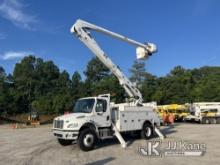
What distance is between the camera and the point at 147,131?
18438mm

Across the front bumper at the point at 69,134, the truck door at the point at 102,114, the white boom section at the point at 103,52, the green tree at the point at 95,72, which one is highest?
the green tree at the point at 95,72

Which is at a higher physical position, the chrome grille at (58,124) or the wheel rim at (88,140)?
the chrome grille at (58,124)

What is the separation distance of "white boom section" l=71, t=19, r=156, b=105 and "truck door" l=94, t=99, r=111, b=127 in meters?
3.43

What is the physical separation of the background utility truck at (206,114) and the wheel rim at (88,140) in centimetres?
2689

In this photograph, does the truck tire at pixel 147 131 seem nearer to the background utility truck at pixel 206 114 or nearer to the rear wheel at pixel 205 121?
the background utility truck at pixel 206 114

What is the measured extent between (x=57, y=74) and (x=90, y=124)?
8459 cm

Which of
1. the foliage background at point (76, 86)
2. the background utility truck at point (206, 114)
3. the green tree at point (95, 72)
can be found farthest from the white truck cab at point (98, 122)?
the green tree at point (95, 72)

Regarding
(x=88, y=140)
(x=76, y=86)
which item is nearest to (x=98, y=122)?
(x=88, y=140)

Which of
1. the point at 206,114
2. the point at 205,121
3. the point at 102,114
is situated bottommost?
the point at 205,121

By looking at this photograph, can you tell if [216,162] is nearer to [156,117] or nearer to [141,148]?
[141,148]

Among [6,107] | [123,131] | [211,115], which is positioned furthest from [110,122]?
[6,107]

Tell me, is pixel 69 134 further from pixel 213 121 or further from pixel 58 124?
pixel 213 121

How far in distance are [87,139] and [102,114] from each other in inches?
69.3

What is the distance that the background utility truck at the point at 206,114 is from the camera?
38.2 meters
